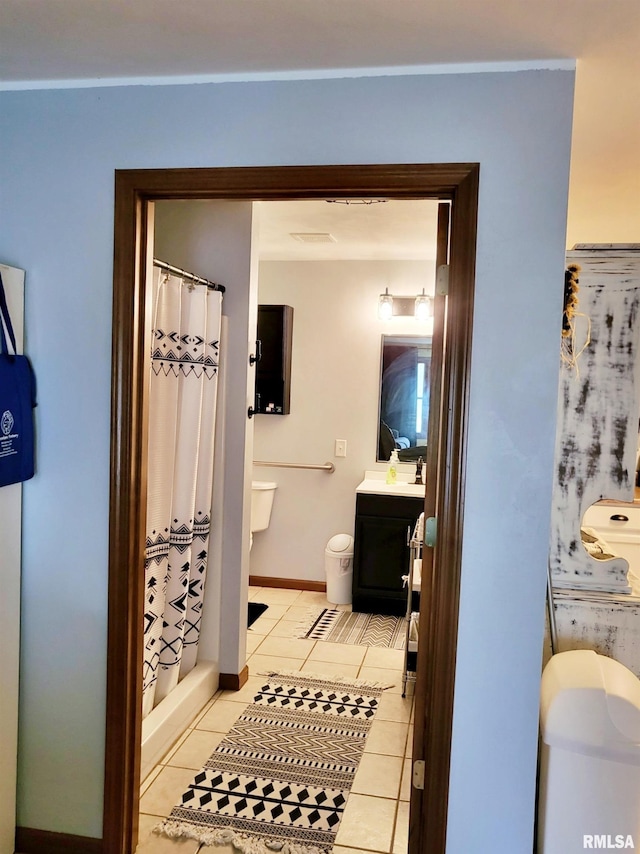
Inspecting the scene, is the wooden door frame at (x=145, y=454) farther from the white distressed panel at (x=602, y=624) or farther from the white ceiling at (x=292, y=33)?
the white distressed panel at (x=602, y=624)

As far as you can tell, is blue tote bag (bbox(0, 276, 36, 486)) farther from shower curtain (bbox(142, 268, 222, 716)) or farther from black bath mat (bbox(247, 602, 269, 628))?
black bath mat (bbox(247, 602, 269, 628))

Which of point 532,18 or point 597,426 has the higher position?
point 532,18

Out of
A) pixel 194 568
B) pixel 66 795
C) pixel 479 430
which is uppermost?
pixel 479 430

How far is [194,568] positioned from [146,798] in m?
0.91

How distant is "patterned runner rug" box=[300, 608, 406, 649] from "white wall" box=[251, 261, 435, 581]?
55 centimetres

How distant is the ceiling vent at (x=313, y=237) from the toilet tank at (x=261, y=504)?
164 cm

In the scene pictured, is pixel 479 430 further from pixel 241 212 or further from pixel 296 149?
pixel 241 212

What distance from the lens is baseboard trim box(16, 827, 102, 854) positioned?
2.04 m

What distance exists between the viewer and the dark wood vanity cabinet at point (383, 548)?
4211 mm

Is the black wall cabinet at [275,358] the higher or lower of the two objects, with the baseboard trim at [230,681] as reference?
higher

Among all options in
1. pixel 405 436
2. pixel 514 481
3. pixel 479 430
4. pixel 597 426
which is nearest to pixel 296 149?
pixel 479 430

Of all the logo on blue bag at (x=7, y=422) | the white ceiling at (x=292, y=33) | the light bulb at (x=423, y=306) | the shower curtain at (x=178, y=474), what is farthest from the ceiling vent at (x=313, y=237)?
the logo on blue bag at (x=7, y=422)

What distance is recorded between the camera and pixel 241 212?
305 centimetres

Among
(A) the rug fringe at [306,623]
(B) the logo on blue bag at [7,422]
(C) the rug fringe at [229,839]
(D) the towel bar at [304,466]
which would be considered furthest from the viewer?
(D) the towel bar at [304,466]
